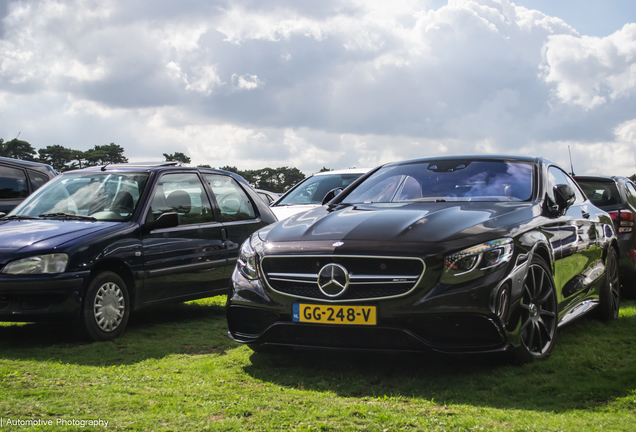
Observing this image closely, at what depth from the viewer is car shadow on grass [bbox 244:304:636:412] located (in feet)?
13.3

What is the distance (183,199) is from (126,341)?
180 cm

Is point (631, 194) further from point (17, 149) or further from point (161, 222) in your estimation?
point (17, 149)

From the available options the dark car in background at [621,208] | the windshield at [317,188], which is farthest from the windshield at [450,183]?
the windshield at [317,188]

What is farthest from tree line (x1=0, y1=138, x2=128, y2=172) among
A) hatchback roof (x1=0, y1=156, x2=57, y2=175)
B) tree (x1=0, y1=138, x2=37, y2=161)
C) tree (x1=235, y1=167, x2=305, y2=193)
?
hatchback roof (x1=0, y1=156, x2=57, y2=175)

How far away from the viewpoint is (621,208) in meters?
8.89

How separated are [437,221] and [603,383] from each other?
1452 millimetres

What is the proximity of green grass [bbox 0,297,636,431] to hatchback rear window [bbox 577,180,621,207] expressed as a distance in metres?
3.46

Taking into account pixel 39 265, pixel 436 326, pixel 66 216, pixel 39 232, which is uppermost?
pixel 66 216

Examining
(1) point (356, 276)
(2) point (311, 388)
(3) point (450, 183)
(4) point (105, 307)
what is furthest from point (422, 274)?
(4) point (105, 307)

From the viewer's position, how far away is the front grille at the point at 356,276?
4.31 meters

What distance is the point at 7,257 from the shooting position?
575 cm

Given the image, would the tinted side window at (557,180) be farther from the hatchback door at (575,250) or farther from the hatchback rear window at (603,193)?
the hatchback rear window at (603,193)

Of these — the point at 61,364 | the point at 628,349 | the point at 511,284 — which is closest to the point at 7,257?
the point at 61,364

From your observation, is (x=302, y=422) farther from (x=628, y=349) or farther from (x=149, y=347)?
(x=628, y=349)
